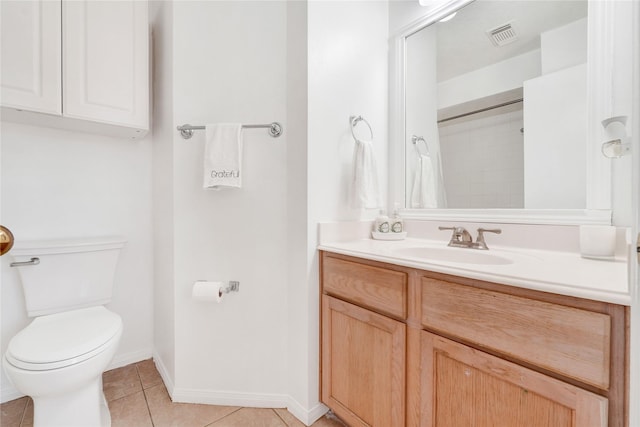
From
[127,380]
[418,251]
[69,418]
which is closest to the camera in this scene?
[69,418]

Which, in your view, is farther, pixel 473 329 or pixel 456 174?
pixel 456 174

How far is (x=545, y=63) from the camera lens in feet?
3.71

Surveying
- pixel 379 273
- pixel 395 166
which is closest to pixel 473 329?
pixel 379 273

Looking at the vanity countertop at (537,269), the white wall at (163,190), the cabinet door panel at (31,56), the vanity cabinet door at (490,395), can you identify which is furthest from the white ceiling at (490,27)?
the cabinet door panel at (31,56)

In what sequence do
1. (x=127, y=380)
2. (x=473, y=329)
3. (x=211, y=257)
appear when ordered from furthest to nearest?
(x=127, y=380)
(x=211, y=257)
(x=473, y=329)

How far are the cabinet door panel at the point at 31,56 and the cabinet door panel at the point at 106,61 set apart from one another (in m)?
0.04

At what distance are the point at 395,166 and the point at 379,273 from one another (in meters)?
0.87

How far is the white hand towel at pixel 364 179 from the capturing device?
1381 mm

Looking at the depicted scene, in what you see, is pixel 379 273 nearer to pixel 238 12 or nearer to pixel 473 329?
pixel 473 329

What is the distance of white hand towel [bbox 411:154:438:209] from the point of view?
152cm

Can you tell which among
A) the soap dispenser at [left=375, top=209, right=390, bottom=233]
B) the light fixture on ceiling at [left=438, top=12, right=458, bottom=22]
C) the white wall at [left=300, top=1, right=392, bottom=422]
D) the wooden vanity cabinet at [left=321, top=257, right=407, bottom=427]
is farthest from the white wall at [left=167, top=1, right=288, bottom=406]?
the light fixture on ceiling at [left=438, top=12, right=458, bottom=22]

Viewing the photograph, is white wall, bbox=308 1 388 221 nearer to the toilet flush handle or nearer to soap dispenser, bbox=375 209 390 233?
soap dispenser, bbox=375 209 390 233

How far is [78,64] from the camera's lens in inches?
52.2

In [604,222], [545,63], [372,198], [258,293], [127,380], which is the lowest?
[127,380]
